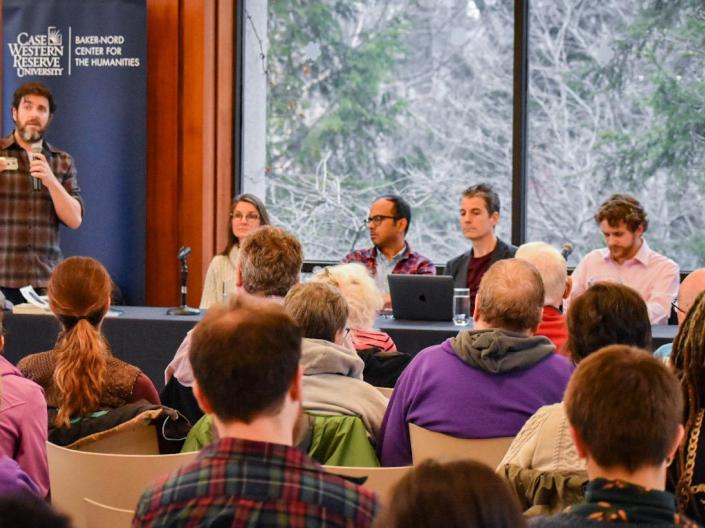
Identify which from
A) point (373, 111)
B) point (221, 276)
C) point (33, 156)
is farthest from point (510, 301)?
point (373, 111)

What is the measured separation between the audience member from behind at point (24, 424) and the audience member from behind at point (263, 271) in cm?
87

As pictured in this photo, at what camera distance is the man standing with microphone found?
5.60m

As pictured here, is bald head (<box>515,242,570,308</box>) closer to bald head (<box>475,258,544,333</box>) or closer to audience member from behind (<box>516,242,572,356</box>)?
audience member from behind (<box>516,242,572,356</box>)

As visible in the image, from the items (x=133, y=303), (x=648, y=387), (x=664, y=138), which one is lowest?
(x=133, y=303)

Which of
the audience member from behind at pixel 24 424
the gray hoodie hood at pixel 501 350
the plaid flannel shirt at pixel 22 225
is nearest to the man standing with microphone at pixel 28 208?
the plaid flannel shirt at pixel 22 225

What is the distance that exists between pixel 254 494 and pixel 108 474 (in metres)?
0.99

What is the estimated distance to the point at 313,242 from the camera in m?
7.13

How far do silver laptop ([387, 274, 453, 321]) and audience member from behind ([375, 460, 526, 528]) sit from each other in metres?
3.70

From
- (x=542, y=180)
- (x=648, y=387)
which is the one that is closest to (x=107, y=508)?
(x=648, y=387)

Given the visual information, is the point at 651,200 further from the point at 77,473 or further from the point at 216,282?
the point at 77,473

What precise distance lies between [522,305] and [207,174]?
168 inches

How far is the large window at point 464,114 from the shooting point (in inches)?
250

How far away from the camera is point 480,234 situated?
5699 millimetres

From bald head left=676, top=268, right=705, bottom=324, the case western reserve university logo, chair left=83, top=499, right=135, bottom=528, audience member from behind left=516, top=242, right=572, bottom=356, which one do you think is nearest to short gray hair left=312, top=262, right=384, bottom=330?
audience member from behind left=516, top=242, right=572, bottom=356
